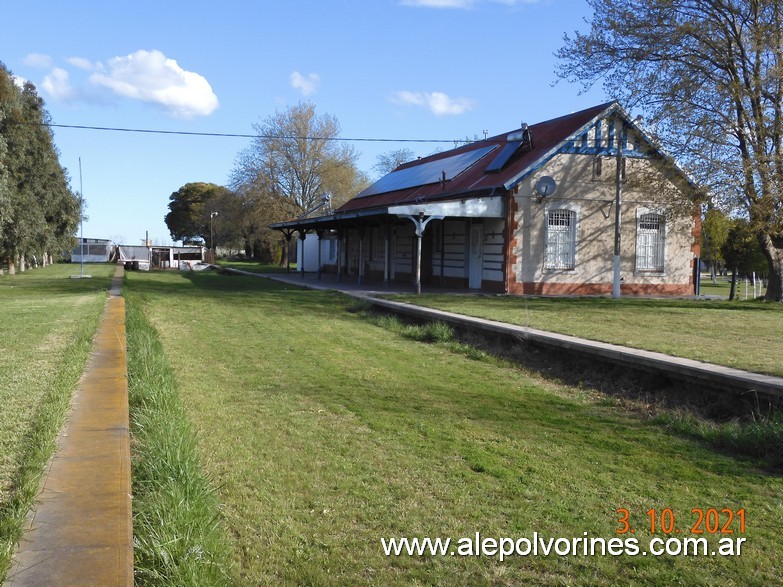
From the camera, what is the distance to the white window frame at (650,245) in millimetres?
23219

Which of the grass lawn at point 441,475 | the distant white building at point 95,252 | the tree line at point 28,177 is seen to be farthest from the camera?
the distant white building at point 95,252

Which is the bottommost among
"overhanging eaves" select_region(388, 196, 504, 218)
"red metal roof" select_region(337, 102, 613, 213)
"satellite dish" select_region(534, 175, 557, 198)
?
"overhanging eaves" select_region(388, 196, 504, 218)

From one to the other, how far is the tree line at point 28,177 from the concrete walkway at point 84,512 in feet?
84.5

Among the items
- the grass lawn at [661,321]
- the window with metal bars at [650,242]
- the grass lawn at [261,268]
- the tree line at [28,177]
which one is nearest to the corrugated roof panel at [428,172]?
the window with metal bars at [650,242]

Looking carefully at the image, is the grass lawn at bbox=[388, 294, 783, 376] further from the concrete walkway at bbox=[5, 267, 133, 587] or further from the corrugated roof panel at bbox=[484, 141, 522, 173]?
the concrete walkway at bbox=[5, 267, 133, 587]

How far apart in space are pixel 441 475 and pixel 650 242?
20573mm

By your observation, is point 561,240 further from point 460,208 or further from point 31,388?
point 31,388

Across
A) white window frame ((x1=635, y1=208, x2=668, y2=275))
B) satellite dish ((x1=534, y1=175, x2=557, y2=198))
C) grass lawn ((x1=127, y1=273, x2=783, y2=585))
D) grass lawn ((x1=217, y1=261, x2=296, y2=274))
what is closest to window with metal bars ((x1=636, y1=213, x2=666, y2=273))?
white window frame ((x1=635, y1=208, x2=668, y2=275))

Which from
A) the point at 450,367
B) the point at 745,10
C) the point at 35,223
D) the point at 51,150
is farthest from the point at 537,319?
the point at 51,150

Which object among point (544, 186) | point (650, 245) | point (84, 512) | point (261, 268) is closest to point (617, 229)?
point (544, 186)

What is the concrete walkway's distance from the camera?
9.45 feet

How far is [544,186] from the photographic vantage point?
21.3m

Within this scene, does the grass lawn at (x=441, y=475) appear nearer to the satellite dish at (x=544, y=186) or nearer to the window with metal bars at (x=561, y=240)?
the satellite dish at (x=544, y=186)

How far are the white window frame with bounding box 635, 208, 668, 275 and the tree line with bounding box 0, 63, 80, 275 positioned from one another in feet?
76.2
